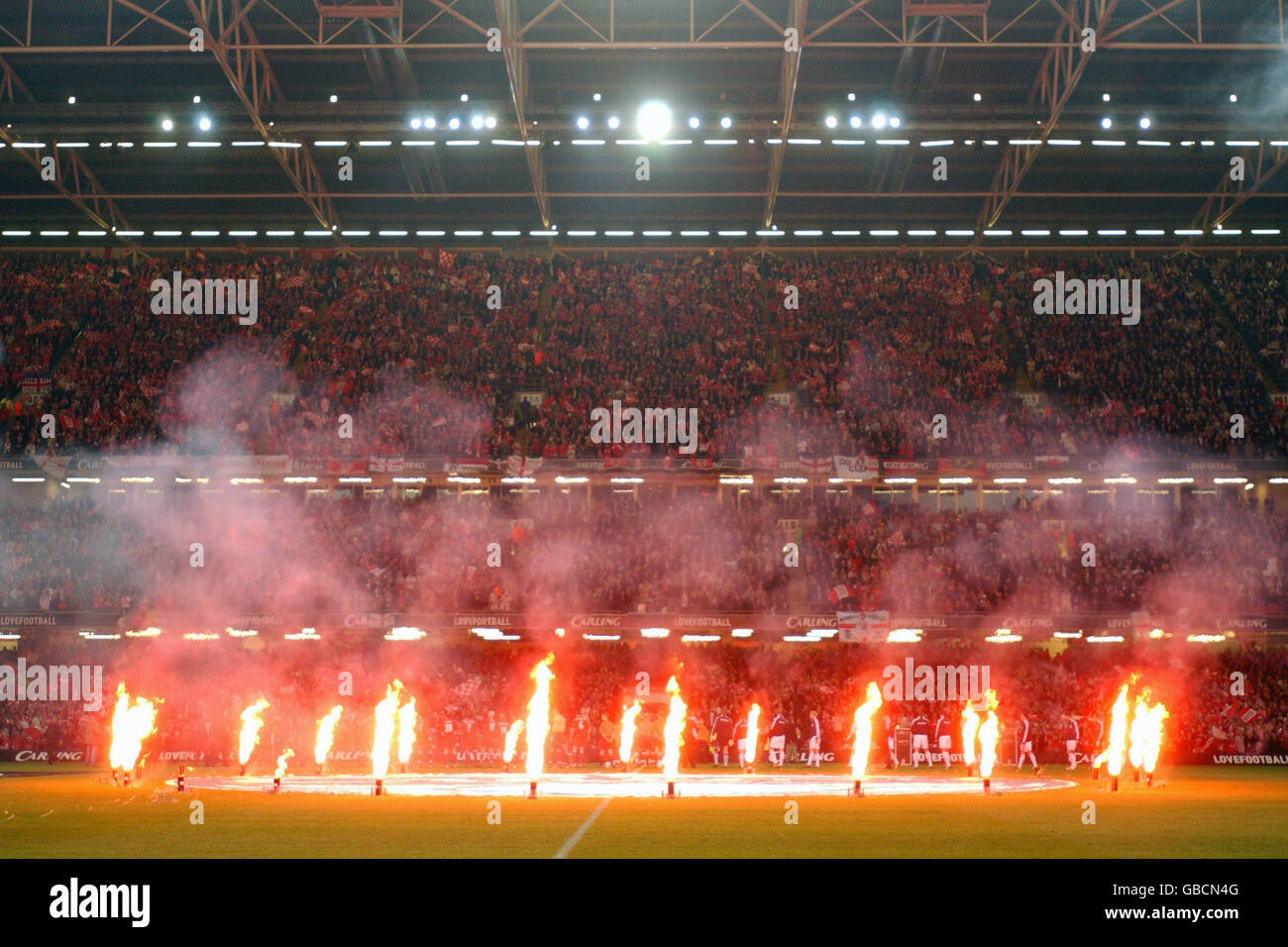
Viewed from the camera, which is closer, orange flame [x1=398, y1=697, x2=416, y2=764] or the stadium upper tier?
orange flame [x1=398, y1=697, x2=416, y2=764]

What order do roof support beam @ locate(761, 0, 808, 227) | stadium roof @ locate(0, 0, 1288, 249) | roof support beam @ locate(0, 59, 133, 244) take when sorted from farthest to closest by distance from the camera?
1. roof support beam @ locate(0, 59, 133, 244)
2. stadium roof @ locate(0, 0, 1288, 249)
3. roof support beam @ locate(761, 0, 808, 227)

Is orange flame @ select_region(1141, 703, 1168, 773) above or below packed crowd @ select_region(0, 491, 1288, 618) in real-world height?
below

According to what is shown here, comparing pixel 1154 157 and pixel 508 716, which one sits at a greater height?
pixel 1154 157

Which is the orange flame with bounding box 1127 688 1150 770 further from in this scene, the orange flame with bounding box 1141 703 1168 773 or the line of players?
the line of players

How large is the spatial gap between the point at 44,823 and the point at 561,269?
32652mm

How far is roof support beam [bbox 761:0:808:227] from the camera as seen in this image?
28.7m

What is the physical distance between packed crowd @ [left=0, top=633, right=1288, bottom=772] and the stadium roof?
51.9 ft

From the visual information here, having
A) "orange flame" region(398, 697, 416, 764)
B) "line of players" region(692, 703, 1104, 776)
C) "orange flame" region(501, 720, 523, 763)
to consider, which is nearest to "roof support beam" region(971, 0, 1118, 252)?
"line of players" region(692, 703, 1104, 776)

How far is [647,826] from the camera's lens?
14805mm

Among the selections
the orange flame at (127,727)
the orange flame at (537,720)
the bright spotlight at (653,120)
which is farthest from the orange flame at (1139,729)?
the bright spotlight at (653,120)

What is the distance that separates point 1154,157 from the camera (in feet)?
133
